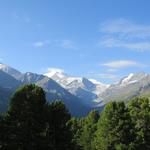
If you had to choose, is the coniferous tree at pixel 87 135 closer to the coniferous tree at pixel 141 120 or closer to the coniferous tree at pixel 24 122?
the coniferous tree at pixel 141 120

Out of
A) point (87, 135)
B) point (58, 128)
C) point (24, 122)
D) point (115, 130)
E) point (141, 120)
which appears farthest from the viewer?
point (87, 135)

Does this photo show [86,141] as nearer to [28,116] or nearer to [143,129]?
[143,129]

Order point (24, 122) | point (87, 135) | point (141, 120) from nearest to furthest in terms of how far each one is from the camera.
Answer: point (24, 122), point (141, 120), point (87, 135)

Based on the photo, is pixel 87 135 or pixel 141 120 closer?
pixel 141 120

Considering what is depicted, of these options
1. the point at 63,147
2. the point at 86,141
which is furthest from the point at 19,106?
the point at 86,141

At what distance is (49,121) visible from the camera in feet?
169

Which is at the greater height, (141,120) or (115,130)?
(141,120)

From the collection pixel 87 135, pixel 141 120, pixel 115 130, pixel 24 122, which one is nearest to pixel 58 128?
pixel 24 122

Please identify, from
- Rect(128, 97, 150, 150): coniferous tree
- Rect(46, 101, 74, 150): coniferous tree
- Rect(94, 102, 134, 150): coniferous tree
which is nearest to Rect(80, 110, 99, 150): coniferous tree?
Rect(128, 97, 150, 150): coniferous tree

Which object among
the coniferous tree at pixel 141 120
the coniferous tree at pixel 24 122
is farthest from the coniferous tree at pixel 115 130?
the coniferous tree at pixel 24 122

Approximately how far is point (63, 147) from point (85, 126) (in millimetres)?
36734

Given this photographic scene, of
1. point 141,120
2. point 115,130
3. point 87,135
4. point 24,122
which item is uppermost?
point 141,120

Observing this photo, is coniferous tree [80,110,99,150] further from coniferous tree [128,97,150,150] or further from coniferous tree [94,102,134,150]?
coniferous tree [94,102,134,150]

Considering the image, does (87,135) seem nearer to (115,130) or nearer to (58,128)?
(115,130)
